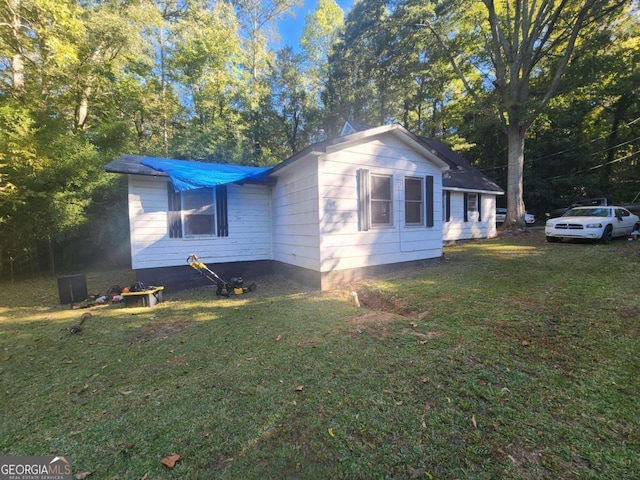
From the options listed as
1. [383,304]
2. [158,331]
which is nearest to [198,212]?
[158,331]

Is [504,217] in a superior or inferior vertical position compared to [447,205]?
inferior

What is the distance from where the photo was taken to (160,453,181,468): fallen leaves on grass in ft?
5.96

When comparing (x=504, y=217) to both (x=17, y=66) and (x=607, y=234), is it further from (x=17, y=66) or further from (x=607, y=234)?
(x=17, y=66)

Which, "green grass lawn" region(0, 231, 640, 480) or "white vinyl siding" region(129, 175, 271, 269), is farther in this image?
"white vinyl siding" region(129, 175, 271, 269)

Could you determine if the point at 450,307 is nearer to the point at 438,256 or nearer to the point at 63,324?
the point at 438,256

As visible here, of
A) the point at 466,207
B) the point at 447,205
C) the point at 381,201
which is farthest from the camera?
the point at 466,207

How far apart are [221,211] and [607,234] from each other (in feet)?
42.4

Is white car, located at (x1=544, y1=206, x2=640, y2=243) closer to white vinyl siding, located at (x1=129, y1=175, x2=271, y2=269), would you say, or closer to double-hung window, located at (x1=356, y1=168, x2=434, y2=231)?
double-hung window, located at (x1=356, y1=168, x2=434, y2=231)

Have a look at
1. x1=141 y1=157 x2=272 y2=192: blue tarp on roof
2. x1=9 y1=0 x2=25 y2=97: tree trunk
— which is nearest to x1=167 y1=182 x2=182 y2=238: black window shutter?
x1=141 y1=157 x2=272 y2=192: blue tarp on roof

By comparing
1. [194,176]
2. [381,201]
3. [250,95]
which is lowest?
[381,201]

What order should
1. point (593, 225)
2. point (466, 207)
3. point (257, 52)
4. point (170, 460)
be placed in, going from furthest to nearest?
point (257, 52), point (466, 207), point (593, 225), point (170, 460)

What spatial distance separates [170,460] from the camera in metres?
1.85

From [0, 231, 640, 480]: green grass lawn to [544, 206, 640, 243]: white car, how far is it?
19.1 ft

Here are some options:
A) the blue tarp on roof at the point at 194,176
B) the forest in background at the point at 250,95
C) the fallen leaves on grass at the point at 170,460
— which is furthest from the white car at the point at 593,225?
the fallen leaves on grass at the point at 170,460
